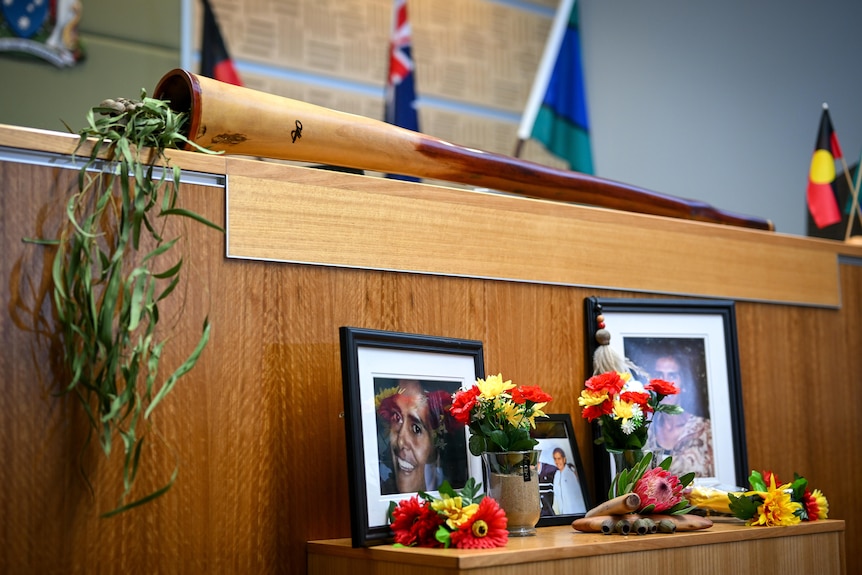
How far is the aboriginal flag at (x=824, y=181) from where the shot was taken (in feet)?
8.63

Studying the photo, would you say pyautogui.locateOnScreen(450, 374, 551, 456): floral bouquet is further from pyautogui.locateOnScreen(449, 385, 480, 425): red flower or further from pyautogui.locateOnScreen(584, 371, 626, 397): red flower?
pyautogui.locateOnScreen(584, 371, 626, 397): red flower

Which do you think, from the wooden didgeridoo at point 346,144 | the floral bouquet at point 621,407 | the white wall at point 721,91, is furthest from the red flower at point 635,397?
the white wall at point 721,91

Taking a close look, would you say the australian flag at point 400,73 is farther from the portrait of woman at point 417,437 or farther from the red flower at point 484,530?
the red flower at point 484,530

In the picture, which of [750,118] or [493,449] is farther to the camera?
[750,118]

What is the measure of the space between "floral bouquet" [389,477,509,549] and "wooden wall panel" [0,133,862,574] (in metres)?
0.19

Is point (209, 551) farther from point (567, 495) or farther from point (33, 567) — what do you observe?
point (567, 495)

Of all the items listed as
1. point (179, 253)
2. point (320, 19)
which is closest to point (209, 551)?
point (179, 253)

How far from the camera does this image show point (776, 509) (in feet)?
5.43

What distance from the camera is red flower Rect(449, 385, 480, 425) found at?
1501mm

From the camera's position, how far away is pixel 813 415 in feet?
7.29

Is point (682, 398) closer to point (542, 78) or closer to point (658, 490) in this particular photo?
point (658, 490)

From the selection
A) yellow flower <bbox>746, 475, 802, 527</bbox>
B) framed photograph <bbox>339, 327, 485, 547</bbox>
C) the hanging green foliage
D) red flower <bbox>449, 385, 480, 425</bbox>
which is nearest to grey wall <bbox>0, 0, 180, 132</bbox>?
the hanging green foliage

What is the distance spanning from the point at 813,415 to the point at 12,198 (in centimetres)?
169

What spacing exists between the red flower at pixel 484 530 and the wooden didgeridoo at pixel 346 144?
0.61m
